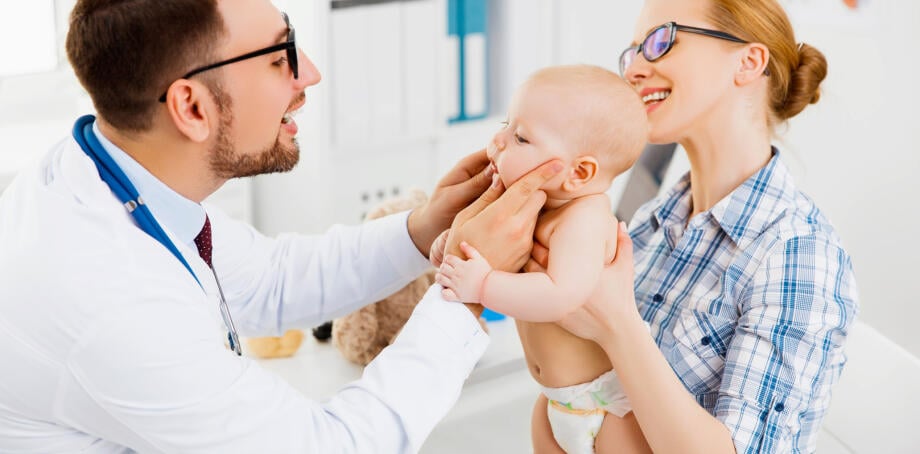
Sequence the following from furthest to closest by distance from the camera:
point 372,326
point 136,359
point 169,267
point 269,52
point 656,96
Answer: point 372,326 < point 656,96 < point 269,52 < point 169,267 < point 136,359

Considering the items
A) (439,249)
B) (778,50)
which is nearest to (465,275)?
(439,249)

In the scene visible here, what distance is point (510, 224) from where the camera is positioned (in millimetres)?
1396

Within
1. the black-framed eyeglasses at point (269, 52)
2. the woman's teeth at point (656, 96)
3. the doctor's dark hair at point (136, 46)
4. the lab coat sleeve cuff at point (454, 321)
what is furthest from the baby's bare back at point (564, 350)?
the doctor's dark hair at point (136, 46)

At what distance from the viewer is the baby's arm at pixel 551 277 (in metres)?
1.35

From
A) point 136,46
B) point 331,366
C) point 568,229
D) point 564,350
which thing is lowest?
point 331,366

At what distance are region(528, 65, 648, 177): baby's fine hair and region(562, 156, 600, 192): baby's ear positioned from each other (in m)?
0.01

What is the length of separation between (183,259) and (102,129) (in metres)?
0.25

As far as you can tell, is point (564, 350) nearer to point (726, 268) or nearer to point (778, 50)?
point (726, 268)

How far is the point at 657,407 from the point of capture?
1.37 meters

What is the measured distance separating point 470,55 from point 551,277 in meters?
2.07

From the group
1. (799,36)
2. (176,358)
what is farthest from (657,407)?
(799,36)

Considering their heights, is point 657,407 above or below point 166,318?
below

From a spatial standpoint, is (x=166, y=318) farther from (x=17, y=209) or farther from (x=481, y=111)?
(x=481, y=111)

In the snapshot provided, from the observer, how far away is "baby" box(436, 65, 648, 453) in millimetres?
1368
